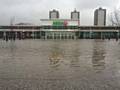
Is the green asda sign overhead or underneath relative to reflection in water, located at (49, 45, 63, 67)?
overhead

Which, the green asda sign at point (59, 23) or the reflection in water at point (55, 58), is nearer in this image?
the reflection in water at point (55, 58)

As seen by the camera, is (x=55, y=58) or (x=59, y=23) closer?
(x=55, y=58)

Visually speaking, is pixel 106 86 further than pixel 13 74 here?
No

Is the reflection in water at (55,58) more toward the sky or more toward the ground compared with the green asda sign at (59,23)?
more toward the ground

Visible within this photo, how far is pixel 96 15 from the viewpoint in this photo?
16912 cm

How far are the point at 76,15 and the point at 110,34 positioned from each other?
54751 millimetres

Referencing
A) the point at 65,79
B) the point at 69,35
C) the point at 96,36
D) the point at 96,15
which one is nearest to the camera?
the point at 65,79

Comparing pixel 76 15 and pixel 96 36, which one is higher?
pixel 76 15

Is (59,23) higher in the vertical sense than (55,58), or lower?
higher

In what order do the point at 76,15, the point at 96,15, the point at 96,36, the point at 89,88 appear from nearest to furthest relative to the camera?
the point at 89,88, the point at 96,36, the point at 96,15, the point at 76,15

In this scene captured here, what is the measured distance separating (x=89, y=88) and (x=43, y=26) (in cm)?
11817

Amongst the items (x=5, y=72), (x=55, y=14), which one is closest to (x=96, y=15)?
(x=55, y=14)

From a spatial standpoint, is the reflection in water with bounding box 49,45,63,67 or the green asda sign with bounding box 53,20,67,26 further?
the green asda sign with bounding box 53,20,67,26

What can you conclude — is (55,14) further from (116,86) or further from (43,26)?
(116,86)
